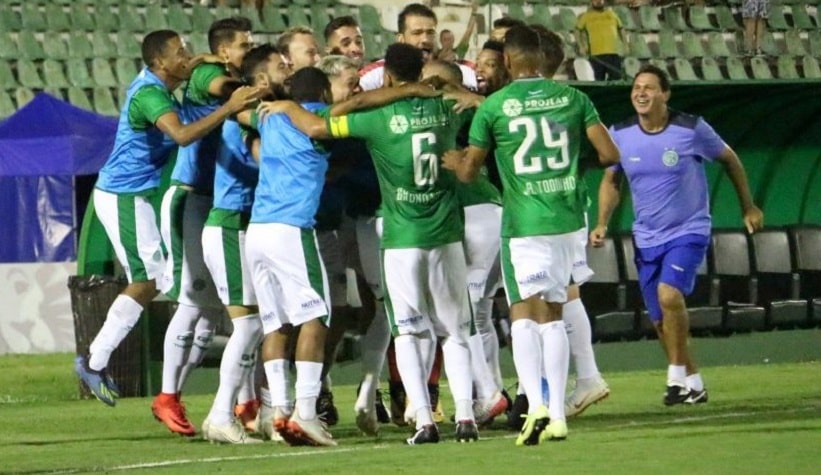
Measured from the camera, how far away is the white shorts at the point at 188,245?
1114cm

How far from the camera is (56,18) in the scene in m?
22.2

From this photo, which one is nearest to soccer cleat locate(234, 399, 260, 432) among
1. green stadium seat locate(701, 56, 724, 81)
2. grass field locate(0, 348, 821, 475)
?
grass field locate(0, 348, 821, 475)

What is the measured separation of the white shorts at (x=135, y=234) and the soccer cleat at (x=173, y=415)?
997 mm

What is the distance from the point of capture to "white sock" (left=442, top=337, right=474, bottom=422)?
9.66m

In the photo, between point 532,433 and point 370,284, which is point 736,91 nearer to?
point 370,284

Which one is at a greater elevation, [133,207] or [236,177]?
[236,177]

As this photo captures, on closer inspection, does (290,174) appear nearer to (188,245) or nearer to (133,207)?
(188,245)

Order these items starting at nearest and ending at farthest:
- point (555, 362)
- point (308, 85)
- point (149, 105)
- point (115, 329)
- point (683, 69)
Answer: point (555, 362), point (308, 85), point (149, 105), point (115, 329), point (683, 69)

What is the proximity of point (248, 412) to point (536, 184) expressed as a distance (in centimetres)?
254

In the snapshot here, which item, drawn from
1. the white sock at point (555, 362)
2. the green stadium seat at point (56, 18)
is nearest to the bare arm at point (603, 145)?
the white sock at point (555, 362)

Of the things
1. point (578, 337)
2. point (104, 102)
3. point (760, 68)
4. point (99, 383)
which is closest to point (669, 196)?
point (578, 337)

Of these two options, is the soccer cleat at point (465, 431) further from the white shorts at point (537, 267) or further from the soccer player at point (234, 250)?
the soccer player at point (234, 250)

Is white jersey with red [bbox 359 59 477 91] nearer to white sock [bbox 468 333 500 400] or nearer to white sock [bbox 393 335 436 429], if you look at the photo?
white sock [bbox 468 333 500 400]

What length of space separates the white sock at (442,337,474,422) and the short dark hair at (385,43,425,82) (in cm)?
131
